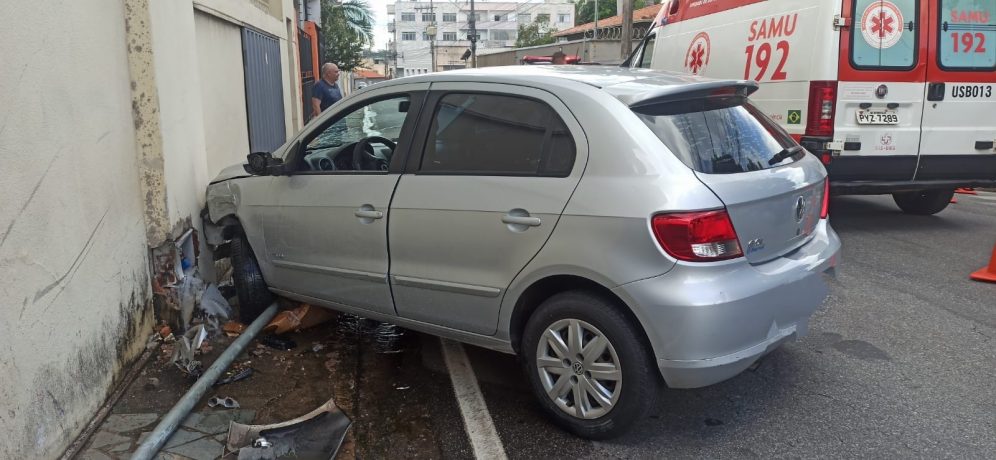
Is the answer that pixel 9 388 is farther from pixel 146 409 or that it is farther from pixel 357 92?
pixel 357 92

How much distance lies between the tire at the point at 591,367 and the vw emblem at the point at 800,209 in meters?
0.98

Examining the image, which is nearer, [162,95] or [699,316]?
[699,316]

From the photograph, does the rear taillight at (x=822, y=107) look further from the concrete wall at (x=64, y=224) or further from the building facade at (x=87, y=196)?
the concrete wall at (x=64, y=224)

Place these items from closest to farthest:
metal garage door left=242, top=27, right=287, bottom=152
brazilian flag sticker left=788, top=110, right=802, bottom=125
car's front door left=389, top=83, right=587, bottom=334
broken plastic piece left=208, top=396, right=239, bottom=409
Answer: car's front door left=389, top=83, right=587, bottom=334 < broken plastic piece left=208, top=396, right=239, bottom=409 < brazilian flag sticker left=788, top=110, right=802, bottom=125 < metal garage door left=242, top=27, right=287, bottom=152

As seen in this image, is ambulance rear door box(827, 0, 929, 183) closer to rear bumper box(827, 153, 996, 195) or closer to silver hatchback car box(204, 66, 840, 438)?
rear bumper box(827, 153, 996, 195)

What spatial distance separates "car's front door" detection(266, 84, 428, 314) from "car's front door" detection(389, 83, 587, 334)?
132mm

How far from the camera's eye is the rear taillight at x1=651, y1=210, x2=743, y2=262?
2.95 meters

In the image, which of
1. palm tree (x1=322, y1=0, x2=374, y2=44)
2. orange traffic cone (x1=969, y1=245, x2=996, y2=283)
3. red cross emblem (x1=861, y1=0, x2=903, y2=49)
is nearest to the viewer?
orange traffic cone (x1=969, y1=245, x2=996, y2=283)

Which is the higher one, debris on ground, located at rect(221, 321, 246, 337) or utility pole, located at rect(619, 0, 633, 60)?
utility pole, located at rect(619, 0, 633, 60)

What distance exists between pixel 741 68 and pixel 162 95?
5781 millimetres

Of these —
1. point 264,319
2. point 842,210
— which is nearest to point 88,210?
point 264,319

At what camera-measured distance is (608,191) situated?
3.10 m

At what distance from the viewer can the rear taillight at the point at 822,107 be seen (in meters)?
6.62

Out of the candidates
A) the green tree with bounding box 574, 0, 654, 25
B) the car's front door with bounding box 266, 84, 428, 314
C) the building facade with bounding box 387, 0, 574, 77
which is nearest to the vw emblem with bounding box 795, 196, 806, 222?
the car's front door with bounding box 266, 84, 428, 314
